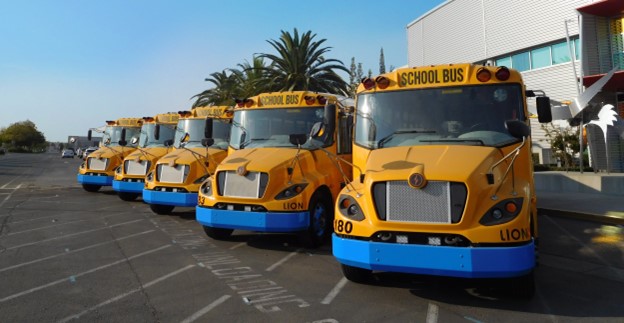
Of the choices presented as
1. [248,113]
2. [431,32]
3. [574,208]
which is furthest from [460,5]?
[248,113]

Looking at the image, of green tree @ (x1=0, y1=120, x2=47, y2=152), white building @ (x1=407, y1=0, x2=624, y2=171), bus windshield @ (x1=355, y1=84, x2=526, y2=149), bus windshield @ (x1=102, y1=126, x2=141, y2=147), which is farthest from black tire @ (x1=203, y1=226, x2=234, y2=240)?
green tree @ (x1=0, y1=120, x2=47, y2=152)

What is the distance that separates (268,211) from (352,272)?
1.98 m

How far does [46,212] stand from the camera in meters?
10.9

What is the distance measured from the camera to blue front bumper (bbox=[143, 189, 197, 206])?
9.12m

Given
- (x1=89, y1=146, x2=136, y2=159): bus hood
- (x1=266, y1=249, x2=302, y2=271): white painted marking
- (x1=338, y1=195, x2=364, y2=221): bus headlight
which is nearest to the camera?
(x1=338, y1=195, x2=364, y2=221): bus headlight

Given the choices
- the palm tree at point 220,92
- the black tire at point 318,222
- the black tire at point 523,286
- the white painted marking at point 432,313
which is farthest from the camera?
the palm tree at point 220,92

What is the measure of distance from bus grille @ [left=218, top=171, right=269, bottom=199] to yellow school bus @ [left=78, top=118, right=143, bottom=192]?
938 cm

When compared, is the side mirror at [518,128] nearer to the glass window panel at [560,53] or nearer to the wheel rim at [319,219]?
the wheel rim at [319,219]

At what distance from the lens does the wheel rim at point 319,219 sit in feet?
22.3

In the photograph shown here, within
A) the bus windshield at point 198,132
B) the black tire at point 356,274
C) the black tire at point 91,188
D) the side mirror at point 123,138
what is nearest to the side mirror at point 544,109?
the black tire at point 356,274

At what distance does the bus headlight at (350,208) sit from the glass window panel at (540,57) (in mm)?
20758

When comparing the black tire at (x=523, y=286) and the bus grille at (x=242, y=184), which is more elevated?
the bus grille at (x=242, y=184)

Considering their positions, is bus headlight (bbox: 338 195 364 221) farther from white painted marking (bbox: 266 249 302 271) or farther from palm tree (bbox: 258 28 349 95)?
palm tree (bbox: 258 28 349 95)

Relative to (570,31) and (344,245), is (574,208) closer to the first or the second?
(344,245)
